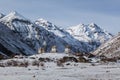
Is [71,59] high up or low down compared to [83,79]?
up

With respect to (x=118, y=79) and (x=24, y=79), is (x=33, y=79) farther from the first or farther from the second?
(x=118, y=79)

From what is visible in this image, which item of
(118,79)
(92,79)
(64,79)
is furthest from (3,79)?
(118,79)

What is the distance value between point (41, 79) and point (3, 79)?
13.3 feet

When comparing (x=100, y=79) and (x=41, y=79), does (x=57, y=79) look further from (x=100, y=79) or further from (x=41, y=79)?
(x=100, y=79)

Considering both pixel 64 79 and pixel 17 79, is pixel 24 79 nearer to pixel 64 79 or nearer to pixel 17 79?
pixel 17 79

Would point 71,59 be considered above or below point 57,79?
above

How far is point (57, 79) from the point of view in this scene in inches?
1665

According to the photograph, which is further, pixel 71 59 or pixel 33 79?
pixel 71 59

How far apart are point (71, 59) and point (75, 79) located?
215 feet

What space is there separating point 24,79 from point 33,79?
958 millimetres

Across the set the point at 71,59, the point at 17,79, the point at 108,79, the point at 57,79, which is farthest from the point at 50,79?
the point at 71,59

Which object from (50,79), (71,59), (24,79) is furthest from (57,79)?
(71,59)

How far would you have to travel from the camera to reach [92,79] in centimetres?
4300

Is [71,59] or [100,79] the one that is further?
[71,59]
